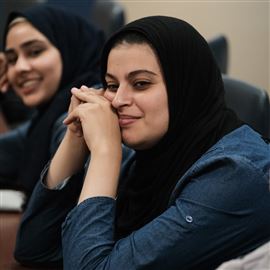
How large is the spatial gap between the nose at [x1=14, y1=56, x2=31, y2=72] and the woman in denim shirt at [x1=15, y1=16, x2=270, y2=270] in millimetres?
569

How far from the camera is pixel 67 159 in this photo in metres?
1.27

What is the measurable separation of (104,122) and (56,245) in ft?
1.11

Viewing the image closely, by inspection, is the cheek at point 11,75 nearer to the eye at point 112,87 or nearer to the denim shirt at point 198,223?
the eye at point 112,87

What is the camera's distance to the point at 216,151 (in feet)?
3.29

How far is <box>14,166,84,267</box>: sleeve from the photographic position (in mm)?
1262

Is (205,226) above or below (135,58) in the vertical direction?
below

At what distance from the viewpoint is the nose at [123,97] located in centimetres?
109

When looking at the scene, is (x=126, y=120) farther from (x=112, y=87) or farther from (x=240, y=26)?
(x=240, y=26)

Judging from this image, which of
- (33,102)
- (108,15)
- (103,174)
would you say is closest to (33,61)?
(33,102)

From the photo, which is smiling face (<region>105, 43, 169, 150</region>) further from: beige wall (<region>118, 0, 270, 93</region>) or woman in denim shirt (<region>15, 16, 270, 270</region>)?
beige wall (<region>118, 0, 270, 93</region>)

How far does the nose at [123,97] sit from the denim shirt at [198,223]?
0.19 m

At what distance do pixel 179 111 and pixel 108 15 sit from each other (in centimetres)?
171

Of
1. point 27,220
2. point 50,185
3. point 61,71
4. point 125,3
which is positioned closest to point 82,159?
point 50,185

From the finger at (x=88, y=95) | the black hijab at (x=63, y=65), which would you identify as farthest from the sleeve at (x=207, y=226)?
the black hijab at (x=63, y=65)
